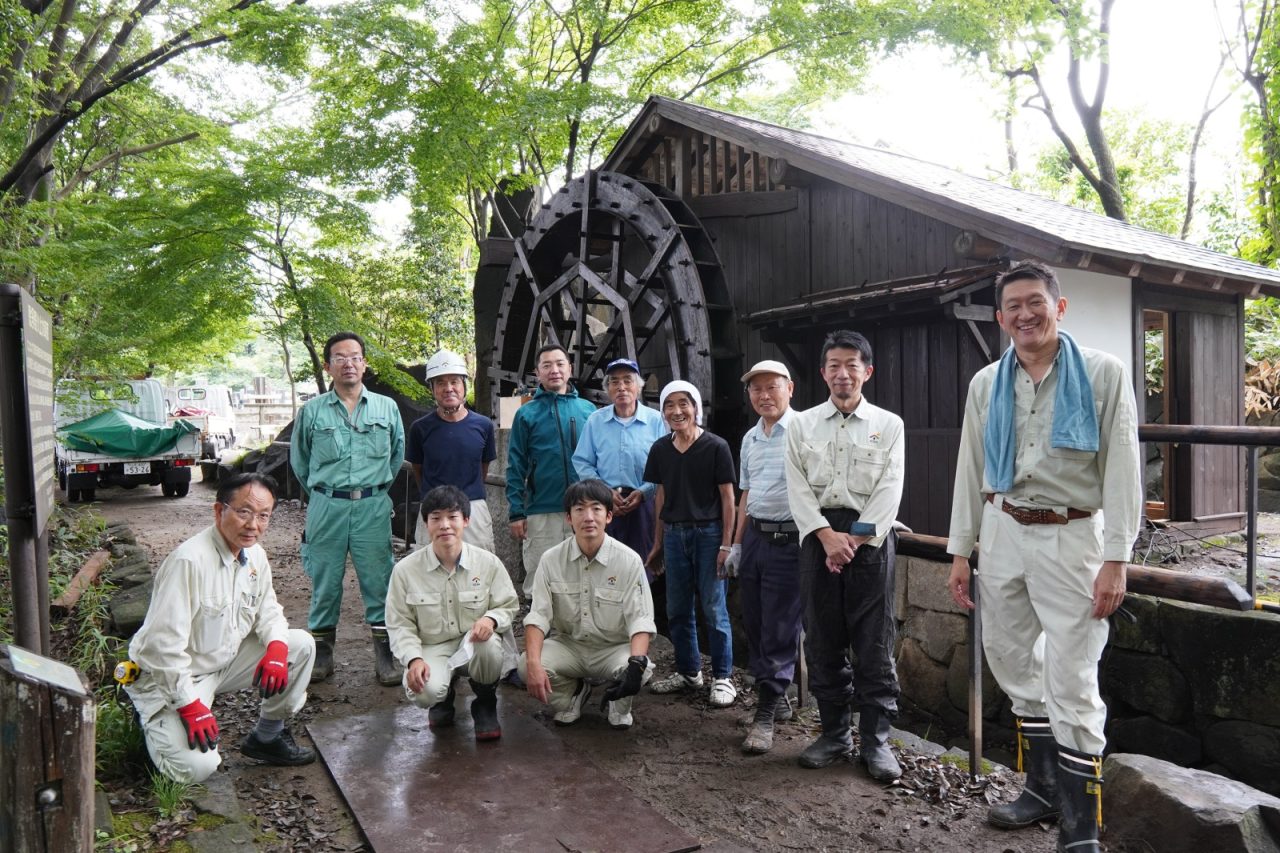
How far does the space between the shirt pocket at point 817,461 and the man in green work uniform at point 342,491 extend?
8.00 feet

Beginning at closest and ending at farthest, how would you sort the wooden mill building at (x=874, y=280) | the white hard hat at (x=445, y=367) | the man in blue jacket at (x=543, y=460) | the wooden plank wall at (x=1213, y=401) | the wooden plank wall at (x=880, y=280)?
the white hard hat at (x=445, y=367), the man in blue jacket at (x=543, y=460), the wooden mill building at (x=874, y=280), the wooden plank wall at (x=880, y=280), the wooden plank wall at (x=1213, y=401)

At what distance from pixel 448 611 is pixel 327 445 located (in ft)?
4.23

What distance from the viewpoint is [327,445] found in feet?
14.9

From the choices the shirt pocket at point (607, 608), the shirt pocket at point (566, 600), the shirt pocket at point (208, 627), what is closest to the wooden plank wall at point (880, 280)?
the shirt pocket at point (607, 608)

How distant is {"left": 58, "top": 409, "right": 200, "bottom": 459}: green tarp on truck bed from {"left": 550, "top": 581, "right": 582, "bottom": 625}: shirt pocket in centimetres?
1239

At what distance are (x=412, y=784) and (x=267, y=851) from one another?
23.1 inches

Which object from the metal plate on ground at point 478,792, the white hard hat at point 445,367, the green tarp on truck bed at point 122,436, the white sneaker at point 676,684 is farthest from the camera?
the green tarp on truck bed at point 122,436

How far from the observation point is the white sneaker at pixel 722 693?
4.31m

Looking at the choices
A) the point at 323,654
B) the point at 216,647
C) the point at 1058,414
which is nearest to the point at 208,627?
the point at 216,647

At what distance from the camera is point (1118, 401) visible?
266 cm

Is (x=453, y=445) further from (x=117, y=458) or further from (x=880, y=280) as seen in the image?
(x=117, y=458)

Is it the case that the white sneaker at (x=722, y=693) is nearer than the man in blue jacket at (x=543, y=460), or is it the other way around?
the white sneaker at (x=722, y=693)

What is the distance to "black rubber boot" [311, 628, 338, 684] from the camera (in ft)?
15.1

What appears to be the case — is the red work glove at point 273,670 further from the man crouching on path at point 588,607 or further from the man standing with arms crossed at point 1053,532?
the man standing with arms crossed at point 1053,532
